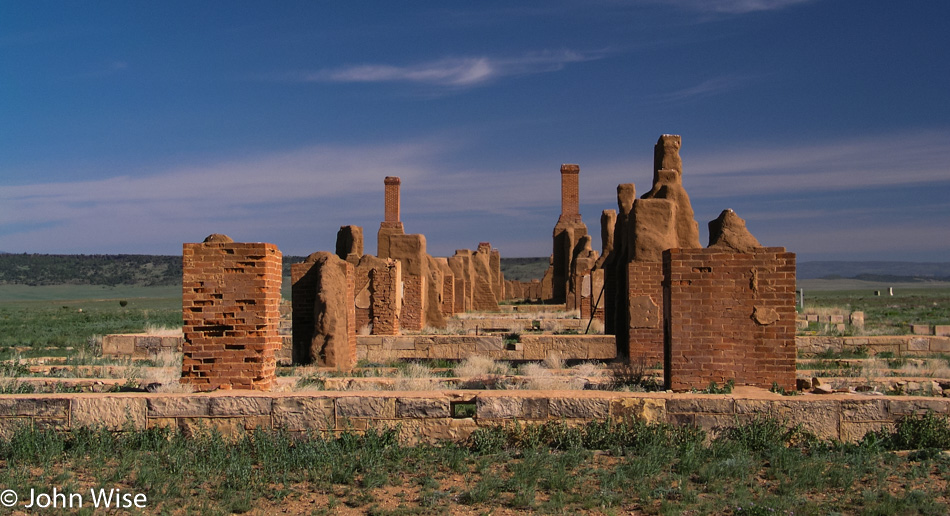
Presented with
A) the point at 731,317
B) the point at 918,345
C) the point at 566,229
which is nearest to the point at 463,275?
the point at 566,229

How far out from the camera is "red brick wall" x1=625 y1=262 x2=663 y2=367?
41.0 ft

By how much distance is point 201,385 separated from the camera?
26.5 feet

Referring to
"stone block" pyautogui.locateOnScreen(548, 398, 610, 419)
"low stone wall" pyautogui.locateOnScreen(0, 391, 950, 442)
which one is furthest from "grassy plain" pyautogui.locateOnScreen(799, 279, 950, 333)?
"stone block" pyautogui.locateOnScreen(548, 398, 610, 419)

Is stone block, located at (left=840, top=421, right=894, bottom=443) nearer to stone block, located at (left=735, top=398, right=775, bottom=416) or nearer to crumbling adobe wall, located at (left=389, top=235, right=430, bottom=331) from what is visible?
stone block, located at (left=735, top=398, right=775, bottom=416)

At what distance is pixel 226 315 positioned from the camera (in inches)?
322

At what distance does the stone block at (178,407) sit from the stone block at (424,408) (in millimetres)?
1833

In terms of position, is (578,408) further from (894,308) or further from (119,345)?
(894,308)

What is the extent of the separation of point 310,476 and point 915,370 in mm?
10350

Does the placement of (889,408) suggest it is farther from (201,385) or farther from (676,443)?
(201,385)

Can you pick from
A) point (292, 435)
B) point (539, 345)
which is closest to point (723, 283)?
point (292, 435)

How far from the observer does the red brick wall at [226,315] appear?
811 centimetres

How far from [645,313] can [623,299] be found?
1.40 m

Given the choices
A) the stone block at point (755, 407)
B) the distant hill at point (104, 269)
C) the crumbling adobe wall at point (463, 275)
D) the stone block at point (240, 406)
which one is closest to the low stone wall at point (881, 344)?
the stone block at point (755, 407)

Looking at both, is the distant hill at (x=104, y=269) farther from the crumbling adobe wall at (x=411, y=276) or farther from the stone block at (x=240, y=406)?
the stone block at (x=240, y=406)
